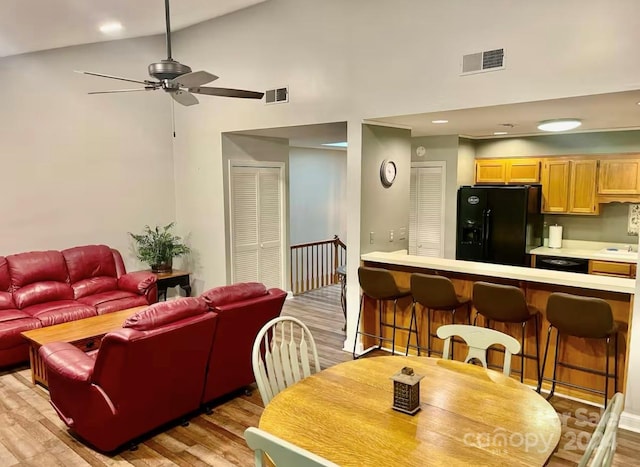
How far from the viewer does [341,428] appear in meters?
1.92

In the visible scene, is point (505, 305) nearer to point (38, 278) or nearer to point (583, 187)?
point (583, 187)

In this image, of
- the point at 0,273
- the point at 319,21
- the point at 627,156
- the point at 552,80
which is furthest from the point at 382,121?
the point at 0,273

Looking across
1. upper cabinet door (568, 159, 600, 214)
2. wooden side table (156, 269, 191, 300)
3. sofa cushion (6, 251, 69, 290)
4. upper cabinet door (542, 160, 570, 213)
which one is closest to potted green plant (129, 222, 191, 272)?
wooden side table (156, 269, 191, 300)

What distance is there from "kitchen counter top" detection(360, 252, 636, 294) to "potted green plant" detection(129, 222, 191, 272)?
289 cm

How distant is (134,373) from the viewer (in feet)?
9.48

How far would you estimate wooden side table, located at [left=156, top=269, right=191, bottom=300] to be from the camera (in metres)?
6.00

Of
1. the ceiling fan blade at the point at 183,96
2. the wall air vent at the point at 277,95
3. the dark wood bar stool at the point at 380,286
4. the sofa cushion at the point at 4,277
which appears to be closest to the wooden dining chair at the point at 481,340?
the dark wood bar stool at the point at 380,286

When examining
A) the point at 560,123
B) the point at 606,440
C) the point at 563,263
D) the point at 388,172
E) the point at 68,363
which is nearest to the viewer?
the point at 606,440

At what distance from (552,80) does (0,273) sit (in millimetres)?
5628

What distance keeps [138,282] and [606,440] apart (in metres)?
5.16

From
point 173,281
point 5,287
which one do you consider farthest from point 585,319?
point 5,287

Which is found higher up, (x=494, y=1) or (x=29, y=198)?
(x=494, y=1)

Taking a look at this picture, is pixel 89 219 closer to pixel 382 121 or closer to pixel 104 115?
pixel 104 115

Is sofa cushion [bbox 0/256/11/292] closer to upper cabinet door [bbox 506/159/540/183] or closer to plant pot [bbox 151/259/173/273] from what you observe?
plant pot [bbox 151/259/173/273]
